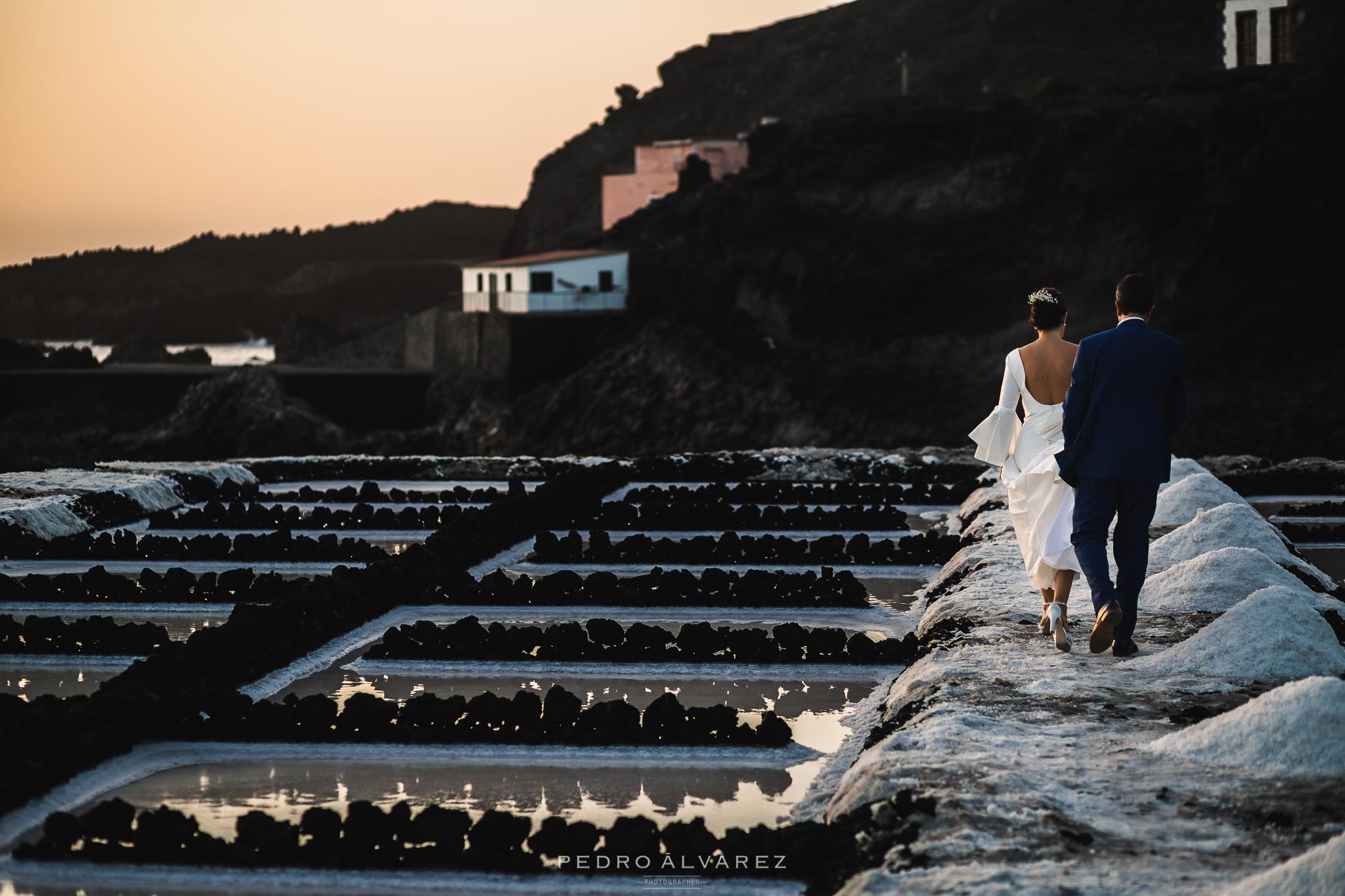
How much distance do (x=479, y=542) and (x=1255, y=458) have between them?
9.96 m

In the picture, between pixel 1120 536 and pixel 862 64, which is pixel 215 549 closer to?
pixel 1120 536

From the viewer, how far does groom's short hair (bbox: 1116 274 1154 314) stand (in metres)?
6.94

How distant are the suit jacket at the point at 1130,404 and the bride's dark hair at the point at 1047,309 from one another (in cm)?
53

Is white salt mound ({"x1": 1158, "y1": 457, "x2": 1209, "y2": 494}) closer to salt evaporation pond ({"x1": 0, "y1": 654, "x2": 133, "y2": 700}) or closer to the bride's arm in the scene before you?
the bride's arm

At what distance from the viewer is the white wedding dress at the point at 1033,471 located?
7234 mm

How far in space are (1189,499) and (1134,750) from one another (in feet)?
20.0

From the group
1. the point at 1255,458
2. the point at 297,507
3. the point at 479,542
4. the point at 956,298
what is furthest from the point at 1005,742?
A: the point at 956,298

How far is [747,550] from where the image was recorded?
1166 cm

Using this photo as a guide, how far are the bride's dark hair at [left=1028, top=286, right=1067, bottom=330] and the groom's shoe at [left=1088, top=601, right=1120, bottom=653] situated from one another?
140cm

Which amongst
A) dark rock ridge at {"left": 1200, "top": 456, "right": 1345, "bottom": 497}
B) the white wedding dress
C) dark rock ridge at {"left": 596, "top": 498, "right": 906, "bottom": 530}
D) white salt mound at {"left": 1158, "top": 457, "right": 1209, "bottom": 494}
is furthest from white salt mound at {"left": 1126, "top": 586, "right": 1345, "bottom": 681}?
dark rock ridge at {"left": 1200, "top": 456, "right": 1345, "bottom": 497}

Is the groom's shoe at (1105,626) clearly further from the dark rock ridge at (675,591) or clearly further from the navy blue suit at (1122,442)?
the dark rock ridge at (675,591)

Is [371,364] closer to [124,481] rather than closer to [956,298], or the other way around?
[956,298]

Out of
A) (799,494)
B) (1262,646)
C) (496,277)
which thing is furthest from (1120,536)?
(496,277)

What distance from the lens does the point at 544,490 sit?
1413cm
